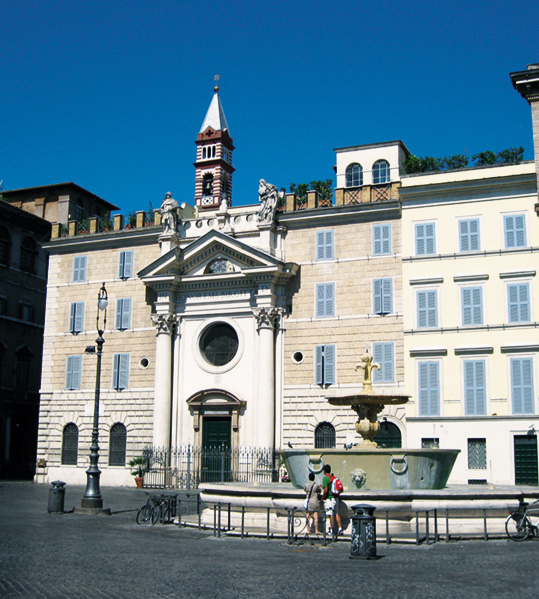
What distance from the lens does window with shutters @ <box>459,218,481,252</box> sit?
3462 centimetres

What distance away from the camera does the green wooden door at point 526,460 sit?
3177cm

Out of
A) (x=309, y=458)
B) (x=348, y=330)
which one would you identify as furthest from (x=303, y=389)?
(x=309, y=458)

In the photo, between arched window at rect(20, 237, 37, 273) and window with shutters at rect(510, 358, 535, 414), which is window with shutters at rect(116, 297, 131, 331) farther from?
window with shutters at rect(510, 358, 535, 414)

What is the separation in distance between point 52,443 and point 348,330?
1692 cm

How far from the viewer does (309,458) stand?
20.1 metres

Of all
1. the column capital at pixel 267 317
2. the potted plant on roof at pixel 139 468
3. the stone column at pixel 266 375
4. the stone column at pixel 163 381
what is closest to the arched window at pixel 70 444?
the potted plant on roof at pixel 139 468

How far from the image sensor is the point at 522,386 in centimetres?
3256

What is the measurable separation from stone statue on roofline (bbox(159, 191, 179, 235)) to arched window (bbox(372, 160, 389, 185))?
10.2 m

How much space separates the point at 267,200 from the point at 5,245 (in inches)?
740

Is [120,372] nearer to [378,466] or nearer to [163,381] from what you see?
[163,381]

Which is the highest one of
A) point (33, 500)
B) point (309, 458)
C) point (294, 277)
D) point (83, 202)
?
point (83, 202)

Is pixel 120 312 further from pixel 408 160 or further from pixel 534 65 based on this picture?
pixel 534 65

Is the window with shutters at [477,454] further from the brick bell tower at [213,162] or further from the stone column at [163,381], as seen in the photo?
the brick bell tower at [213,162]

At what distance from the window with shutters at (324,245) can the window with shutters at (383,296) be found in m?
2.84
